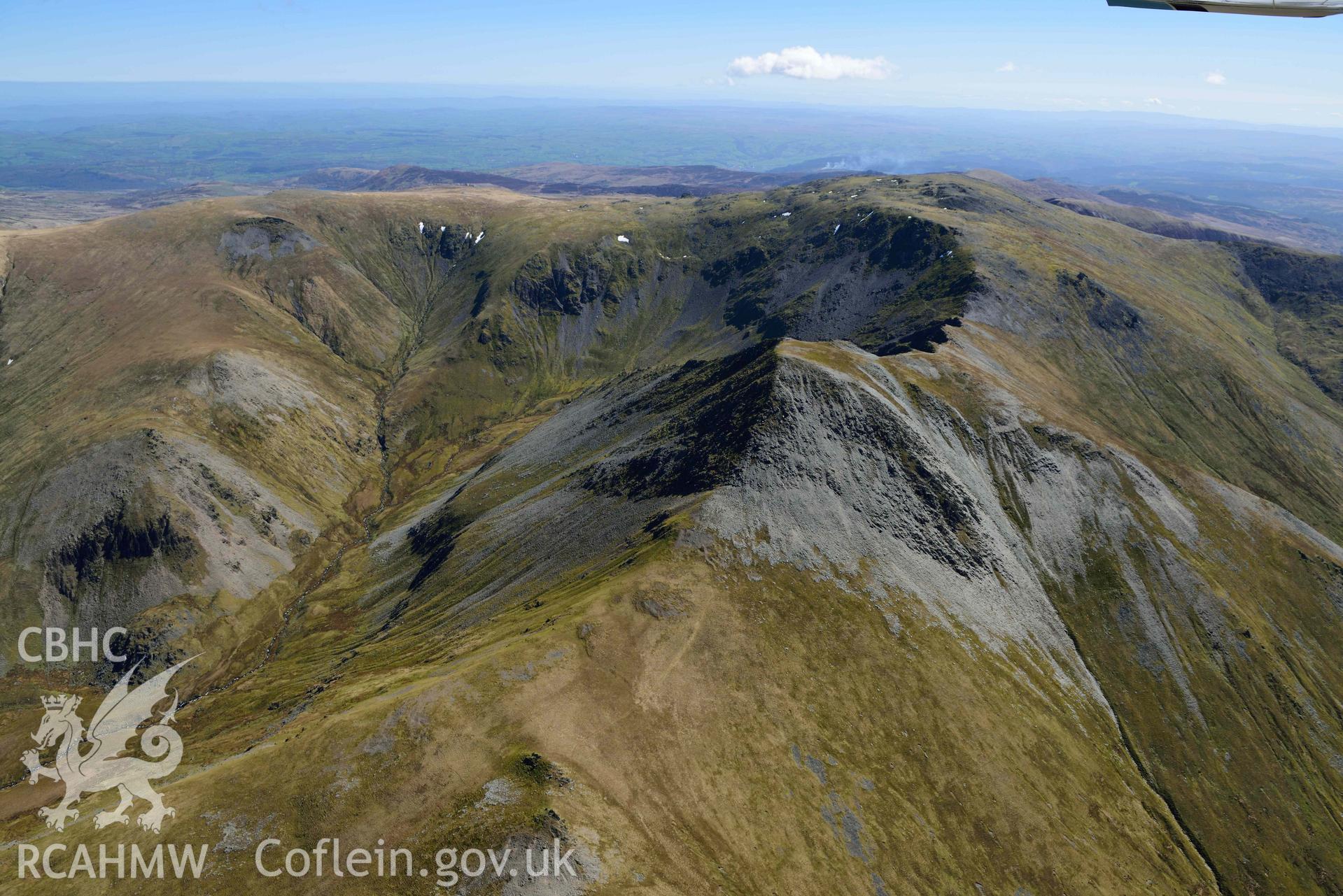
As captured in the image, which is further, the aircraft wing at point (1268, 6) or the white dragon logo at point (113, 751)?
the white dragon logo at point (113, 751)

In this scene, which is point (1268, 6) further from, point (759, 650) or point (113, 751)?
point (113, 751)

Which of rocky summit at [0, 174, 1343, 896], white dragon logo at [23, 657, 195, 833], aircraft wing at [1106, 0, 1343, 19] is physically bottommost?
white dragon logo at [23, 657, 195, 833]

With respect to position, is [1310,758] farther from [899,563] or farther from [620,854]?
[620,854]

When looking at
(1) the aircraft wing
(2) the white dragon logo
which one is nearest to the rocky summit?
(2) the white dragon logo

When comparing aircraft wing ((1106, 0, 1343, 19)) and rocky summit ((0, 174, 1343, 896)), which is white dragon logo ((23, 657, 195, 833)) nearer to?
rocky summit ((0, 174, 1343, 896))

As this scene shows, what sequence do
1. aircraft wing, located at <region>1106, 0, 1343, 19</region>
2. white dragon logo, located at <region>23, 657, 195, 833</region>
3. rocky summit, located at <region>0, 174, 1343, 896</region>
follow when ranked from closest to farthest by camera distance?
aircraft wing, located at <region>1106, 0, 1343, 19</region> < rocky summit, located at <region>0, 174, 1343, 896</region> < white dragon logo, located at <region>23, 657, 195, 833</region>

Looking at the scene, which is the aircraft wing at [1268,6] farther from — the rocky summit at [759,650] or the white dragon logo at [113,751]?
the white dragon logo at [113,751]

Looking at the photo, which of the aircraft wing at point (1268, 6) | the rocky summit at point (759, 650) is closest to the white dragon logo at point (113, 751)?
the rocky summit at point (759, 650)

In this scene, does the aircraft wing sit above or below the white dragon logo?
above

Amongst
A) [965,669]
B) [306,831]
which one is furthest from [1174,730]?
[306,831]
